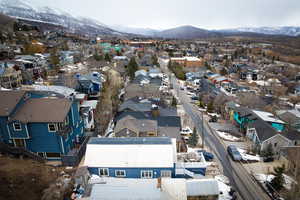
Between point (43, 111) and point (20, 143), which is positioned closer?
point (20, 143)

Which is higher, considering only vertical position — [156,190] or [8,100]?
[8,100]

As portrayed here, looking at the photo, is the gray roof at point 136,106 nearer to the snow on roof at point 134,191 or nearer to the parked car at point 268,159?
the parked car at point 268,159

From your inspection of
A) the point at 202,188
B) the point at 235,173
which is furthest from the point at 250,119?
the point at 202,188

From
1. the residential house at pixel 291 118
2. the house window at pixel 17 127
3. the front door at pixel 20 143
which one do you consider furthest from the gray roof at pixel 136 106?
the residential house at pixel 291 118

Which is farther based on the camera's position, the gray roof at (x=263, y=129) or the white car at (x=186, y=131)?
the white car at (x=186, y=131)

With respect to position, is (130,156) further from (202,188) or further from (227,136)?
(227,136)

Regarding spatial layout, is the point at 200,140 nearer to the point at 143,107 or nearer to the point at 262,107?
the point at 143,107
